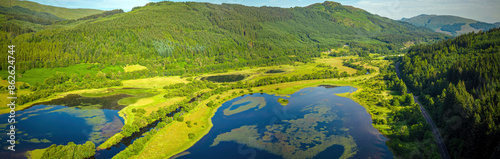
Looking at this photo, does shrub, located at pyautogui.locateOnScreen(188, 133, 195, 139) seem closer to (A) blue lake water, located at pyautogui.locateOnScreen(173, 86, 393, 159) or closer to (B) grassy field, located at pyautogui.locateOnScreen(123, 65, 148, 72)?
(A) blue lake water, located at pyautogui.locateOnScreen(173, 86, 393, 159)

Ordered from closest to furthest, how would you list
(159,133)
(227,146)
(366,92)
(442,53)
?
1. (227,146)
2. (159,133)
3. (366,92)
4. (442,53)

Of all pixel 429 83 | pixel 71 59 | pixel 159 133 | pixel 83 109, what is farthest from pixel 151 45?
pixel 429 83

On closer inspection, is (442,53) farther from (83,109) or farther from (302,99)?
(83,109)

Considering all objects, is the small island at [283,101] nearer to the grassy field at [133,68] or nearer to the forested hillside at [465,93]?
the forested hillside at [465,93]

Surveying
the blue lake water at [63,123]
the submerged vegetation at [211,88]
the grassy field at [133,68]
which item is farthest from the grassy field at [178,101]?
the grassy field at [133,68]

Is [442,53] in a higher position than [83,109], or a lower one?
higher

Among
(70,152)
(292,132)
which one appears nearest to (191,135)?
(70,152)

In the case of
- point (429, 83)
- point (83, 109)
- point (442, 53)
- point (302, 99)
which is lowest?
point (83, 109)

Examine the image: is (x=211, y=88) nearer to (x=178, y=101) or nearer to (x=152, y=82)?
(x=178, y=101)
